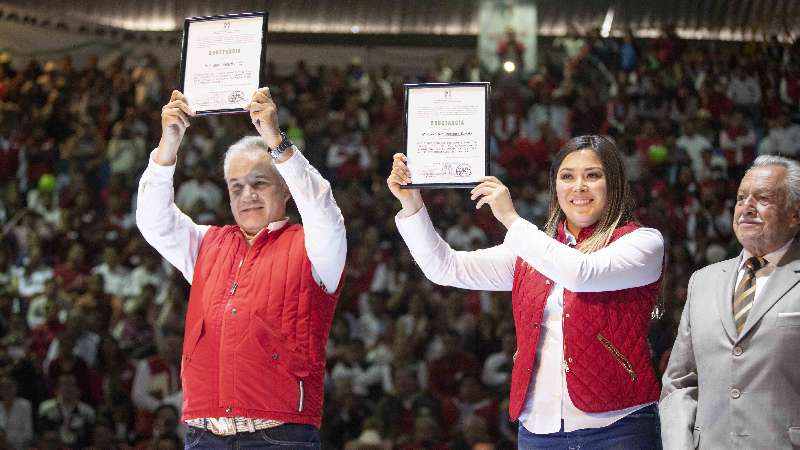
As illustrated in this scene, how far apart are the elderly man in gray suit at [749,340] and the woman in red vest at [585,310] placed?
147 mm

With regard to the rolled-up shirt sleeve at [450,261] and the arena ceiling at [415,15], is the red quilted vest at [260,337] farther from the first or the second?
the arena ceiling at [415,15]

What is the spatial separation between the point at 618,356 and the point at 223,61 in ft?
5.16

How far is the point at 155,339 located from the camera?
8094mm

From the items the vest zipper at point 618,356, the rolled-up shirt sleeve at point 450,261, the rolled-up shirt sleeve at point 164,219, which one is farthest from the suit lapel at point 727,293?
the rolled-up shirt sleeve at point 164,219

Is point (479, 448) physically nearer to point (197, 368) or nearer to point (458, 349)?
point (458, 349)

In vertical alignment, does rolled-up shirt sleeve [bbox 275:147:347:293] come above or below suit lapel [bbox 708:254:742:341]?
above

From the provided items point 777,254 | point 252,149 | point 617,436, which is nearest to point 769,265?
point 777,254

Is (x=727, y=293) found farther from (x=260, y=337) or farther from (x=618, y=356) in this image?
(x=260, y=337)

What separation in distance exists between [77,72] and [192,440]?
9791 mm

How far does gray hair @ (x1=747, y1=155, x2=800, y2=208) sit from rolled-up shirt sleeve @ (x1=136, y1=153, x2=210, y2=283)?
184 centimetres

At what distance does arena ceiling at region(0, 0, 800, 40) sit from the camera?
14758mm

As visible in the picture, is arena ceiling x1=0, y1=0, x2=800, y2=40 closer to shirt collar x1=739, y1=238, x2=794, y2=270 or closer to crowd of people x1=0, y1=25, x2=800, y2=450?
crowd of people x1=0, y1=25, x2=800, y2=450

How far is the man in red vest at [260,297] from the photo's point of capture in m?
Answer: 3.27

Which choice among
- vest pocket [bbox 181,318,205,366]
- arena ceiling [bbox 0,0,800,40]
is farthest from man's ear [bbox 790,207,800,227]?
arena ceiling [bbox 0,0,800,40]
